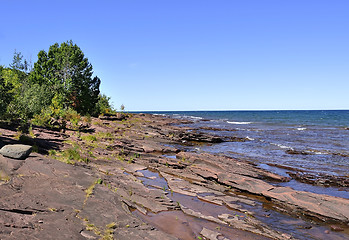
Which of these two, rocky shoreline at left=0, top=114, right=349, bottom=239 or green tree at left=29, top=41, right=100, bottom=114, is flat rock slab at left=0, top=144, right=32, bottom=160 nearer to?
rocky shoreline at left=0, top=114, right=349, bottom=239

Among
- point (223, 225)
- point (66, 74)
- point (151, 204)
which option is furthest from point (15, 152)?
point (66, 74)

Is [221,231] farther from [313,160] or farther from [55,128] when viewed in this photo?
[55,128]

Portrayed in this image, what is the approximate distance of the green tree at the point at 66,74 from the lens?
50.8 metres

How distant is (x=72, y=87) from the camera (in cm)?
5203

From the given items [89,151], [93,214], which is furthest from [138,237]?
[89,151]

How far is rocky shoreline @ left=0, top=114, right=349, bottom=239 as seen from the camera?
799cm

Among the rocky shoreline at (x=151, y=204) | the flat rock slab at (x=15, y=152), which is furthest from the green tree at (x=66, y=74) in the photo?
the flat rock slab at (x=15, y=152)

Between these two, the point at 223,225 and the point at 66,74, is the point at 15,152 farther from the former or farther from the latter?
the point at 66,74

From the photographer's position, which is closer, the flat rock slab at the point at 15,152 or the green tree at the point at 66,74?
the flat rock slab at the point at 15,152

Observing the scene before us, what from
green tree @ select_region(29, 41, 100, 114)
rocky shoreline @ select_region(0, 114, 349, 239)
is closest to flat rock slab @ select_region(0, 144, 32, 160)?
rocky shoreline @ select_region(0, 114, 349, 239)

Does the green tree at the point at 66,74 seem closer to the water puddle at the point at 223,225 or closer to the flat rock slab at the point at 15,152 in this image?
the flat rock slab at the point at 15,152

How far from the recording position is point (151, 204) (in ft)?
38.7

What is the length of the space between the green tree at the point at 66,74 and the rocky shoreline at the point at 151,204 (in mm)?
34583

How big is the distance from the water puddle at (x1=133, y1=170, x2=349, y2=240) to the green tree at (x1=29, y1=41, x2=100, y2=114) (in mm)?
44121
